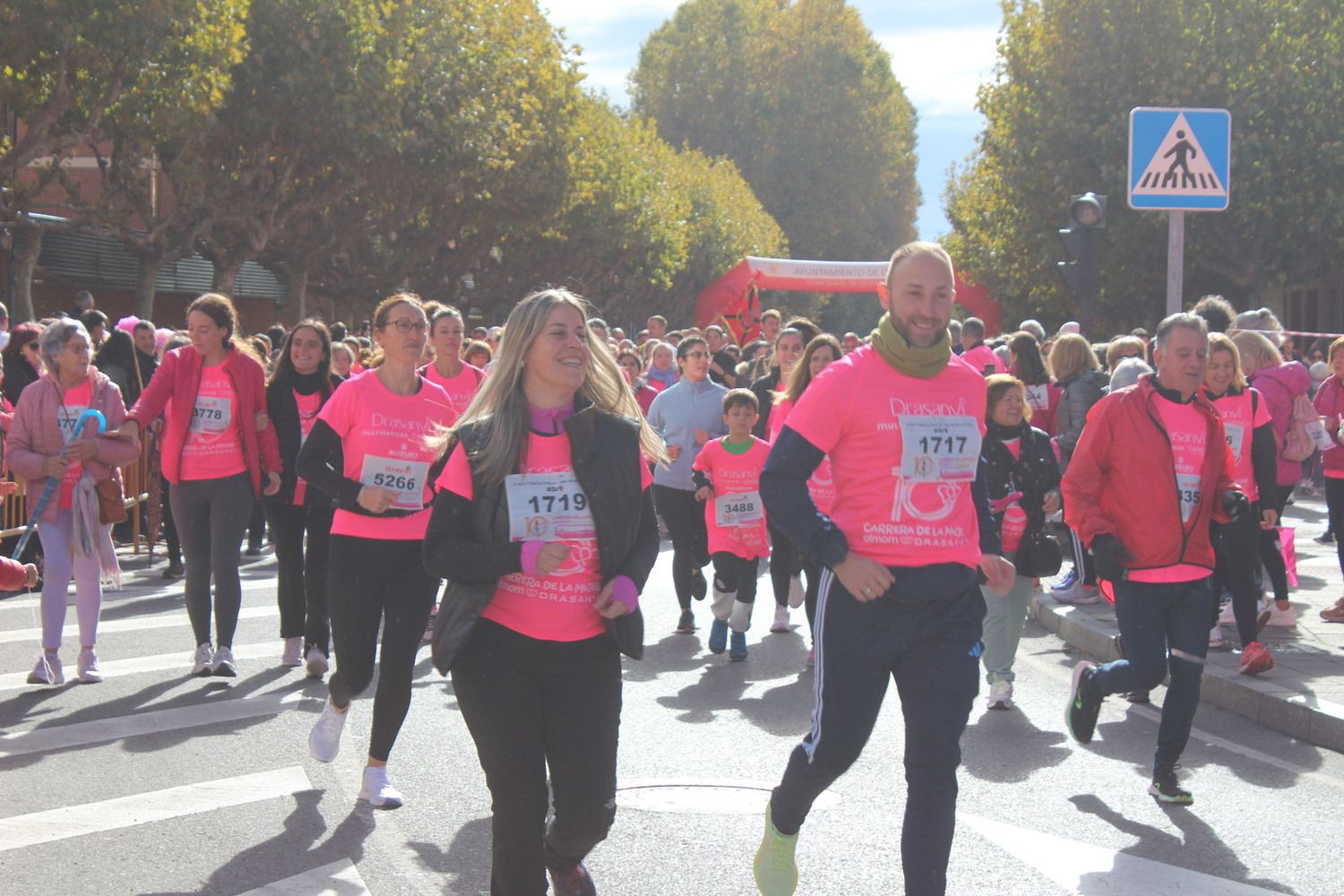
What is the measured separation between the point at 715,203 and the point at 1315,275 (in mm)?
29532

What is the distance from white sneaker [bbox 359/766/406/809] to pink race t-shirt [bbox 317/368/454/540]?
0.96 meters

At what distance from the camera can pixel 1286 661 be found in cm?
869

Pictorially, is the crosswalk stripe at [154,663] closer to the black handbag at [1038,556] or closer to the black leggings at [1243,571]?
the black handbag at [1038,556]

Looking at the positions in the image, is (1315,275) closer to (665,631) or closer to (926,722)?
(665,631)

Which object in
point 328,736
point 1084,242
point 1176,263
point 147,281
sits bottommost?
point 328,736

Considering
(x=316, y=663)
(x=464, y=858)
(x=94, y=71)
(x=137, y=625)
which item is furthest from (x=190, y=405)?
(x=94, y=71)

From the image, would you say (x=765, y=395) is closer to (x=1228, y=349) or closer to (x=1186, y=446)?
(x=1228, y=349)

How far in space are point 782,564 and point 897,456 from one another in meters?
5.61

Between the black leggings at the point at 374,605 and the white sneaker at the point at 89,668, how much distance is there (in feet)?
9.26

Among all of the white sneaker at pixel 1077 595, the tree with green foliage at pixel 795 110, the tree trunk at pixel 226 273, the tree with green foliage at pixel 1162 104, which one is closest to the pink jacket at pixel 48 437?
the white sneaker at pixel 1077 595

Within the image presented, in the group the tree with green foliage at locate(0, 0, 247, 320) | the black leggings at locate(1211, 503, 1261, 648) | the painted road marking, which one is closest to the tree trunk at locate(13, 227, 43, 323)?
the tree with green foliage at locate(0, 0, 247, 320)

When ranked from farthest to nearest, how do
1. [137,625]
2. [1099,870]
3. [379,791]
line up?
[137,625], [379,791], [1099,870]

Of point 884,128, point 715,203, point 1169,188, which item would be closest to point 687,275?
point 715,203

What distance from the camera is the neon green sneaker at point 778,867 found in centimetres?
461
